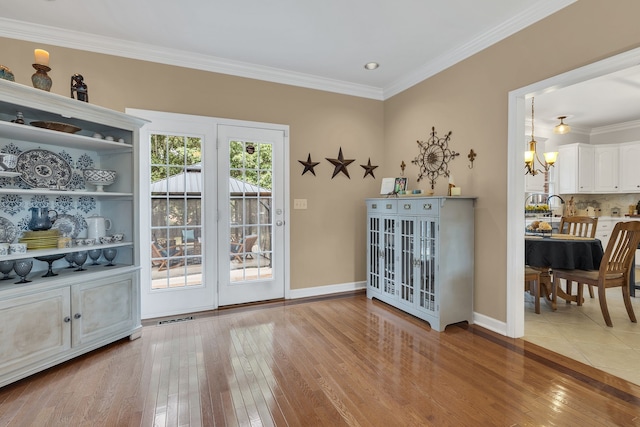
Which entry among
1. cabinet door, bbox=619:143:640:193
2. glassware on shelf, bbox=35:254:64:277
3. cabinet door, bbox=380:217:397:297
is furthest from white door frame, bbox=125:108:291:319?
cabinet door, bbox=619:143:640:193

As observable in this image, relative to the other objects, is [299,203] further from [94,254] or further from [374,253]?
[94,254]

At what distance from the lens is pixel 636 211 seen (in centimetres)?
586

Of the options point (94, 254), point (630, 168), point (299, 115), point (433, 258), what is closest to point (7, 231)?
point (94, 254)

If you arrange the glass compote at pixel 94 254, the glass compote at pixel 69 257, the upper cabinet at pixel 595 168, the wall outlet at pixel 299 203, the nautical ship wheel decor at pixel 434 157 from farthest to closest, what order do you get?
1. the upper cabinet at pixel 595 168
2. the wall outlet at pixel 299 203
3. the nautical ship wheel decor at pixel 434 157
4. the glass compote at pixel 94 254
5. the glass compote at pixel 69 257

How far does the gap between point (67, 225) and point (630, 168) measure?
28.3ft

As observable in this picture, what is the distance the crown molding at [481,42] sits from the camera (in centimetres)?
250

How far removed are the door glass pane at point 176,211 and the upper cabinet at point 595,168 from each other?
674cm

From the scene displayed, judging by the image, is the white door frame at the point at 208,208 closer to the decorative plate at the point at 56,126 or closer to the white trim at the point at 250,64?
the white trim at the point at 250,64

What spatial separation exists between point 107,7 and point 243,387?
123 inches

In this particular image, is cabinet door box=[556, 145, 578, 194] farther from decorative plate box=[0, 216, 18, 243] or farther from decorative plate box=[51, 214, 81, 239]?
decorative plate box=[0, 216, 18, 243]

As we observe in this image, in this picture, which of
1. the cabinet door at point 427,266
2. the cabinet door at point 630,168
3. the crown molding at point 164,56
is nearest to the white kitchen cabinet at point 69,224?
the crown molding at point 164,56

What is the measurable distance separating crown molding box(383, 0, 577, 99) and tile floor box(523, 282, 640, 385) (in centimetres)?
268

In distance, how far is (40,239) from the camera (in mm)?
2410

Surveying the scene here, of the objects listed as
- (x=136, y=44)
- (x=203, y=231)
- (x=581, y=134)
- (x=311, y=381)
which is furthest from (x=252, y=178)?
(x=581, y=134)
